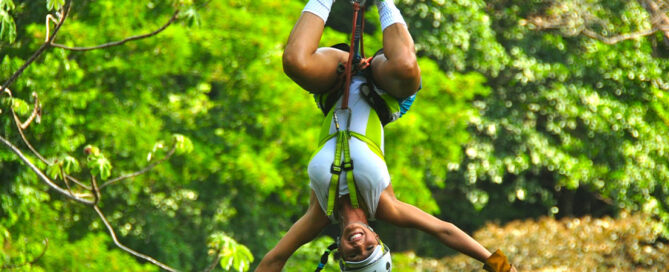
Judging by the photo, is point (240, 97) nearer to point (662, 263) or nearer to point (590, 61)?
point (590, 61)

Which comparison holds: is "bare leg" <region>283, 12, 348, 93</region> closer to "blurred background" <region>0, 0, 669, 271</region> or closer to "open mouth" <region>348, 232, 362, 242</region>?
"open mouth" <region>348, 232, 362, 242</region>

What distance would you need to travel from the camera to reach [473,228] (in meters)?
19.7

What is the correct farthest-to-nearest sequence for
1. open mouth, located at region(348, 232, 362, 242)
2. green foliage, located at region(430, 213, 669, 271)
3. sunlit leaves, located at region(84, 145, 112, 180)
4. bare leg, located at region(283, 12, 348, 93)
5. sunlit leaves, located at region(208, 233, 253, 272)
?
green foliage, located at region(430, 213, 669, 271)
sunlit leaves, located at region(208, 233, 253, 272)
sunlit leaves, located at region(84, 145, 112, 180)
open mouth, located at region(348, 232, 362, 242)
bare leg, located at region(283, 12, 348, 93)

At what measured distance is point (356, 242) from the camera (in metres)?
3.43

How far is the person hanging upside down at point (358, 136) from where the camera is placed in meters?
3.26

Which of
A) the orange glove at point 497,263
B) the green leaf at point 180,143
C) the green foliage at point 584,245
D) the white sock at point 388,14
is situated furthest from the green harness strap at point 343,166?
the green foliage at point 584,245

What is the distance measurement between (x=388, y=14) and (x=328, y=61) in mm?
266

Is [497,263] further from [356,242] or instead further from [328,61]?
[328,61]

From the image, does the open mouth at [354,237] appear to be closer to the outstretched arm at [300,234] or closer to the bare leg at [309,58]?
the outstretched arm at [300,234]

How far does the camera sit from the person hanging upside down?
3260 mm

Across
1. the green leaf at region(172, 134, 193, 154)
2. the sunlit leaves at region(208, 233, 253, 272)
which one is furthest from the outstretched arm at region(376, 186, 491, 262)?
the green leaf at region(172, 134, 193, 154)

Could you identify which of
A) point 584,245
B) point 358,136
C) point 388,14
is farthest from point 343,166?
point 584,245

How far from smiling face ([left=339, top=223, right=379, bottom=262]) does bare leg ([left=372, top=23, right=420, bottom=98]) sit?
503 millimetres

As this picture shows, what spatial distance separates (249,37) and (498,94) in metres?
5.03
